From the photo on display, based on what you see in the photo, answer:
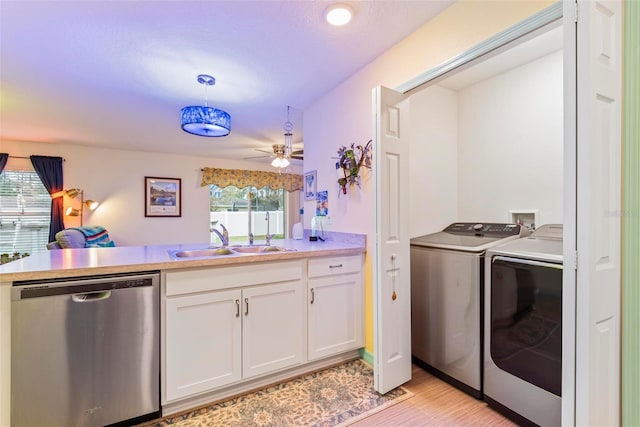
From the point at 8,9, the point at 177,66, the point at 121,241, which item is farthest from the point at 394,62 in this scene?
the point at 121,241

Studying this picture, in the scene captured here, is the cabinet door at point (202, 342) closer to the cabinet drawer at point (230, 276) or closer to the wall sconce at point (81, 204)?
the cabinet drawer at point (230, 276)

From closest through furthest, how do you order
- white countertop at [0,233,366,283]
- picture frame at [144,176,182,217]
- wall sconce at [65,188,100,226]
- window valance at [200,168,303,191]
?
white countertop at [0,233,366,283] → wall sconce at [65,188,100,226] → picture frame at [144,176,182,217] → window valance at [200,168,303,191]

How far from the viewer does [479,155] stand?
2.58m

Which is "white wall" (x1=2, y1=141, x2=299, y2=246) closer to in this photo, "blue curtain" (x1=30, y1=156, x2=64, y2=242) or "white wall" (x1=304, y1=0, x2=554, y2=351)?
"blue curtain" (x1=30, y1=156, x2=64, y2=242)

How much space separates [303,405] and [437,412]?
0.81 m

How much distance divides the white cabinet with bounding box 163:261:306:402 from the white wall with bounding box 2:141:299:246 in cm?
381

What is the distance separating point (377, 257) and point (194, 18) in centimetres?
187

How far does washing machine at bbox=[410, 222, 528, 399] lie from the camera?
182 cm

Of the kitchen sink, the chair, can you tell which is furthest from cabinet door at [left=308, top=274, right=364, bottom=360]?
the chair

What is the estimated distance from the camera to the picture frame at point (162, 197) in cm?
539

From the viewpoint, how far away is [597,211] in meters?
1.04

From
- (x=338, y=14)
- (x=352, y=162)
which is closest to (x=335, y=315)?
(x=352, y=162)

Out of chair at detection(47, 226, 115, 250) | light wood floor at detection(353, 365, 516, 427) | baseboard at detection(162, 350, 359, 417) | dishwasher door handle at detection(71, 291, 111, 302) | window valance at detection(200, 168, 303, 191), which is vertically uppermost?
window valance at detection(200, 168, 303, 191)

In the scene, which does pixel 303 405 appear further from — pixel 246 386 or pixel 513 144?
pixel 513 144
